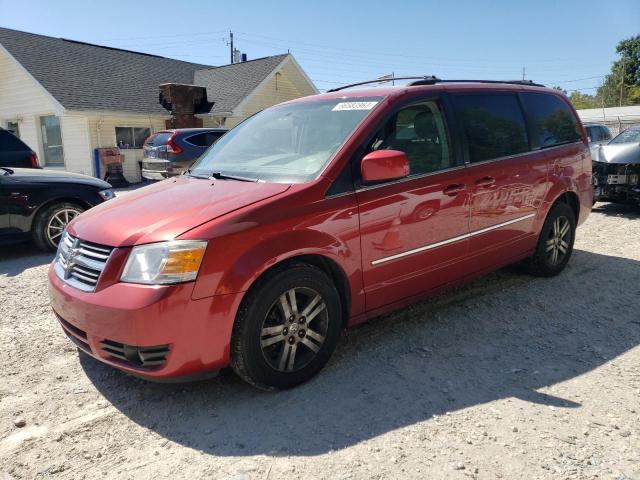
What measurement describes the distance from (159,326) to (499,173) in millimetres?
3025

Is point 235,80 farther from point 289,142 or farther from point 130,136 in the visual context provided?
point 289,142

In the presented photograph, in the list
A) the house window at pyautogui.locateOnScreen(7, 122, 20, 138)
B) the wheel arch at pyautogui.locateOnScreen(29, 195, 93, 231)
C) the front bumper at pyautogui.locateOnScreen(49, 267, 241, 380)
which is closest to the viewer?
the front bumper at pyautogui.locateOnScreen(49, 267, 241, 380)

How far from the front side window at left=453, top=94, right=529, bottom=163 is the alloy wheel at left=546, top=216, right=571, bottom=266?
3.23ft

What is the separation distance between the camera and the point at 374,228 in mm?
3346

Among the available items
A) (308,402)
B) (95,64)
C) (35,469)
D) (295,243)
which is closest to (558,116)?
(295,243)

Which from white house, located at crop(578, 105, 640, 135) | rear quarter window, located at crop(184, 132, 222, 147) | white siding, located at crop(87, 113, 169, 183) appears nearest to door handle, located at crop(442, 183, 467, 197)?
rear quarter window, located at crop(184, 132, 222, 147)

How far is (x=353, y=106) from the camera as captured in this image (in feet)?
12.1

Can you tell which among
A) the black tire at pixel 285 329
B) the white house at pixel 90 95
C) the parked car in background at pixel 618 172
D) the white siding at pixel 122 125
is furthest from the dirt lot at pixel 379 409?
the white house at pixel 90 95

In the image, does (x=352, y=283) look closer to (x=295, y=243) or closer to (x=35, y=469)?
(x=295, y=243)

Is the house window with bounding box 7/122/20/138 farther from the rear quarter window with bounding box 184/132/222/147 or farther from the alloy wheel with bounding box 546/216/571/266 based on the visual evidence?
the alloy wheel with bounding box 546/216/571/266

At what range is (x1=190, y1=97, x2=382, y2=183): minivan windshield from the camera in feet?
11.2

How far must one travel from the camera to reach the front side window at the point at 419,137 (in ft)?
11.7

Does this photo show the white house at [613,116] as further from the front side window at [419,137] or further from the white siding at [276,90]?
the front side window at [419,137]

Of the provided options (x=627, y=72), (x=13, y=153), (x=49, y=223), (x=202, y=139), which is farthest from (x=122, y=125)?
(x=627, y=72)
